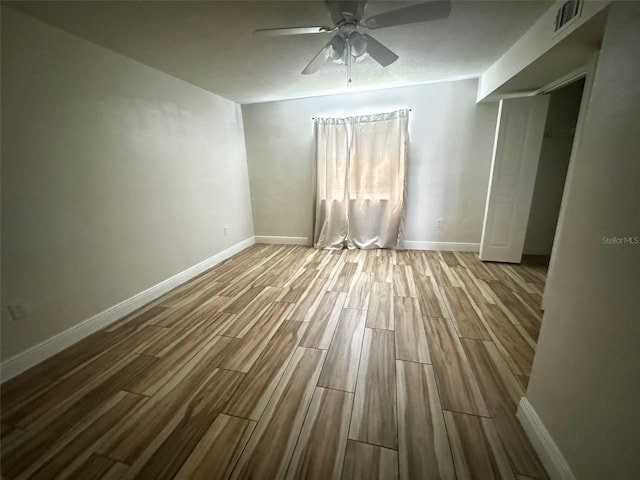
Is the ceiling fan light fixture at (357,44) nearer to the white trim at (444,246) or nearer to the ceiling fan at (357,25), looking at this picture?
the ceiling fan at (357,25)

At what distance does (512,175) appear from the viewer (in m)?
2.84

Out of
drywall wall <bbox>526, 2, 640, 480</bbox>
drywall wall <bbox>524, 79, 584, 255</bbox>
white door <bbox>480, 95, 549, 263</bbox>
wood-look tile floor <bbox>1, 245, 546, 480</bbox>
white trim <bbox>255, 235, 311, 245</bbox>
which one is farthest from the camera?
white trim <bbox>255, 235, 311, 245</bbox>

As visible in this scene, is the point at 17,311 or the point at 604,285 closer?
the point at 604,285

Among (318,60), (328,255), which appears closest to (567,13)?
(318,60)

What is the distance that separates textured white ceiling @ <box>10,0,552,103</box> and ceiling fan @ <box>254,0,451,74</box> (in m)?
0.14

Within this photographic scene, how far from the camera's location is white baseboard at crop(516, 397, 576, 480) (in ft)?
3.00

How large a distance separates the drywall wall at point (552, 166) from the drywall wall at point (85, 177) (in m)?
4.39

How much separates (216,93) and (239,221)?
1789 mm

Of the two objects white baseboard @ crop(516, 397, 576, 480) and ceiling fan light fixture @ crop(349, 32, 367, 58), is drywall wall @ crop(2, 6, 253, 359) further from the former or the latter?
white baseboard @ crop(516, 397, 576, 480)

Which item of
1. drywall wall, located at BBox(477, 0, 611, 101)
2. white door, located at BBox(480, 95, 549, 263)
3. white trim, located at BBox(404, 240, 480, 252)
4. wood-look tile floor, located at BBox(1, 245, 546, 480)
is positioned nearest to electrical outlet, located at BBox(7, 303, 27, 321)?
wood-look tile floor, located at BBox(1, 245, 546, 480)

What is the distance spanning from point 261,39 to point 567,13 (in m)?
1.98

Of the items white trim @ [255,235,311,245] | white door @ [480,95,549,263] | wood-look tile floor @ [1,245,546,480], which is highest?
white door @ [480,95,549,263]

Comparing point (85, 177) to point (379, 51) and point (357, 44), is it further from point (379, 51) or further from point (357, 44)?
Result: point (379, 51)

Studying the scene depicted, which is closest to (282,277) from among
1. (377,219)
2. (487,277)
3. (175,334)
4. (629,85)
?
(175,334)
